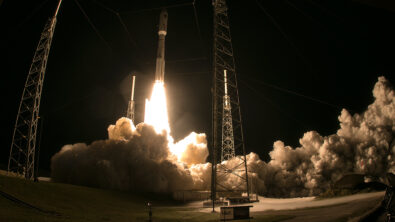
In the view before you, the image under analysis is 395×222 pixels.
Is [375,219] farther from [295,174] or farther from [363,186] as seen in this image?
[295,174]

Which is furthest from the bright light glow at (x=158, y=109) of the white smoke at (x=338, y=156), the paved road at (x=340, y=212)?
the paved road at (x=340, y=212)

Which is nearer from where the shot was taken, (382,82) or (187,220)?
(187,220)

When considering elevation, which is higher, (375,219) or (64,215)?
(375,219)

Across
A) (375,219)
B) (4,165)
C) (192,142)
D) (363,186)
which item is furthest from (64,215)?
(4,165)

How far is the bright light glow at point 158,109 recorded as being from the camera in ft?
127

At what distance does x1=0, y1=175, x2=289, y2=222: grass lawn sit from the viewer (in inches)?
567

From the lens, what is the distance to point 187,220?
15.7m

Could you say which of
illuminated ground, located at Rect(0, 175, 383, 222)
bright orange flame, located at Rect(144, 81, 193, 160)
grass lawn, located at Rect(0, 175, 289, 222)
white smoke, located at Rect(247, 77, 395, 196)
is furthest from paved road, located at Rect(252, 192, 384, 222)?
white smoke, located at Rect(247, 77, 395, 196)

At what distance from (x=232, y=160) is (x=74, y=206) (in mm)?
25545

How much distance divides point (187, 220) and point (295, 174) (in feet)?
→ 119

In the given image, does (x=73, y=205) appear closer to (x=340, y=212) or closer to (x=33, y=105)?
(x=33, y=105)

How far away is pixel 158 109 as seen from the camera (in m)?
39.9

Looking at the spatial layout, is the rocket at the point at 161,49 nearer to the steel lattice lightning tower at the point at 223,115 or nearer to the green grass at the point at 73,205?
the steel lattice lightning tower at the point at 223,115

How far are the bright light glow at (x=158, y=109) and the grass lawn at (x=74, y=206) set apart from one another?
13204 millimetres
